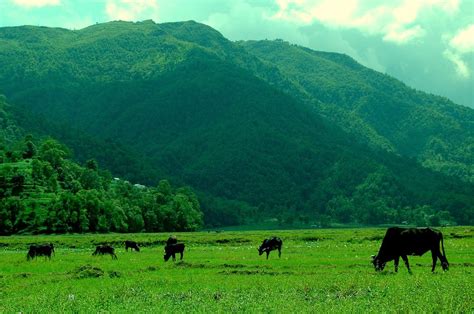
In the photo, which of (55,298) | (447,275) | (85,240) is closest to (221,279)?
(55,298)

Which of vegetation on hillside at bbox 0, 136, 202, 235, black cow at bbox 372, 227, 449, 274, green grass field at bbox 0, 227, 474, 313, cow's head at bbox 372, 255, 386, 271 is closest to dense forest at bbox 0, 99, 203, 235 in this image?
vegetation on hillside at bbox 0, 136, 202, 235

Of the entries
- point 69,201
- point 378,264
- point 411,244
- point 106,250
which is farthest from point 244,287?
point 69,201

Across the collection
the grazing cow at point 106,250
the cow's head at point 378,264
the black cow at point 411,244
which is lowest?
the grazing cow at point 106,250

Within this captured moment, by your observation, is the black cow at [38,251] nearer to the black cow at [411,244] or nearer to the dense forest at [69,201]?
the black cow at [411,244]

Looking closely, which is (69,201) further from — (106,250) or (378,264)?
(378,264)

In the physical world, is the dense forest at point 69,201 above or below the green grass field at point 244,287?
above

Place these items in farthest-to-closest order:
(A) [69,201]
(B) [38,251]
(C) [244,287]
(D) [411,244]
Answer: (A) [69,201]
(B) [38,251]
(D) [411,244]
(C) [244,287]

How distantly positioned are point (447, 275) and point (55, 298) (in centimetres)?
1852

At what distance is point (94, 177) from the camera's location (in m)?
171

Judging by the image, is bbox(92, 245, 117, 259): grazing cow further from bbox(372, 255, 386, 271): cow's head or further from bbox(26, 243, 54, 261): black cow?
bbox(372, 255, 386, 271): cow's head

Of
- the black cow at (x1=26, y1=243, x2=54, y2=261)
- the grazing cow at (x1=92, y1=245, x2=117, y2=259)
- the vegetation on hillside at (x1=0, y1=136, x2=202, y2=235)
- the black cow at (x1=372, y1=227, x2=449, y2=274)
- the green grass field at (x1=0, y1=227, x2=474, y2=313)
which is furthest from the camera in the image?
the vegetation on hillside at (x1=0, y1=136, x2=202, y2=235)

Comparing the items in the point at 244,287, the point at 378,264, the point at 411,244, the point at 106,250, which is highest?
the point at 411,244

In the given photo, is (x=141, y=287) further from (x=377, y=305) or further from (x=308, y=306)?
(x=377, y=305)

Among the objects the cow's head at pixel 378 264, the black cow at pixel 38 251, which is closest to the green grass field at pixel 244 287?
the cow's head at pixel 378 264
